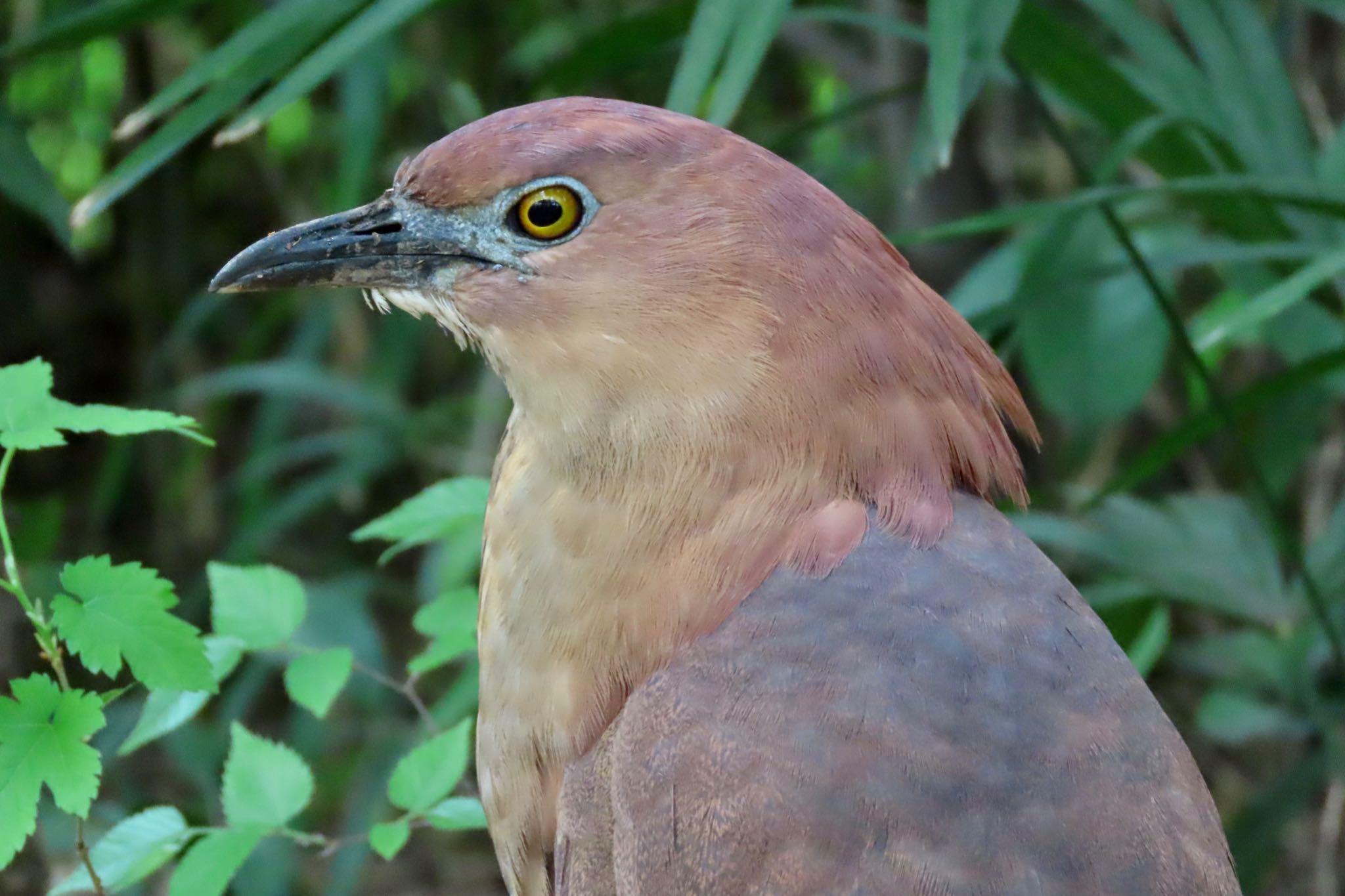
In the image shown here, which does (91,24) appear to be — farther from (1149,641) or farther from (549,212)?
(1149,641)

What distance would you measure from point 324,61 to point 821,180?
1885mm

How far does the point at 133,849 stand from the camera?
1535 mm

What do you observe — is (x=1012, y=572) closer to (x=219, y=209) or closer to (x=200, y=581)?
(x=200, y=581)

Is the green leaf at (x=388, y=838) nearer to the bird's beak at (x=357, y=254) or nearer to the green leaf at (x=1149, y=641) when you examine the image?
the bird's beak at (x=357, y=254)

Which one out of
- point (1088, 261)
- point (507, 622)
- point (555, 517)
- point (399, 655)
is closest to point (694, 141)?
point (555, 517)

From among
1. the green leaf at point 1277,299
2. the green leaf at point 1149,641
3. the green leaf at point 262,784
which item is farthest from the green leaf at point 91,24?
the green leaf at point 1149,641

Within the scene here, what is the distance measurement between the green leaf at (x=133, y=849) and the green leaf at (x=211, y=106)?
0.75m

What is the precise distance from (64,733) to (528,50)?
10.8 feet

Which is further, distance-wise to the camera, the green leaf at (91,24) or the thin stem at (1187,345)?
the thin stem at (1187,345)

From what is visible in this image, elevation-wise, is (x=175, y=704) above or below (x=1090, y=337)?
above

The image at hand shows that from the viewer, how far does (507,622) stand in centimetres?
160

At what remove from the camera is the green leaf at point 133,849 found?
153cm

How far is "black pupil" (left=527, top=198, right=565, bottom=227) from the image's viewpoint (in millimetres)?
1569

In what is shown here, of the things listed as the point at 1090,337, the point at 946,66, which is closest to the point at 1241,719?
the point at 1090,337
